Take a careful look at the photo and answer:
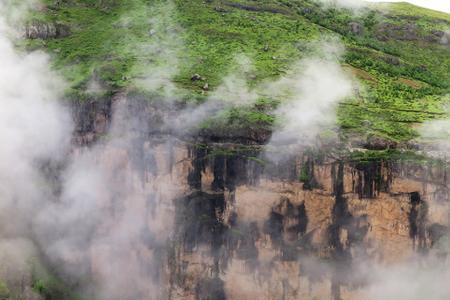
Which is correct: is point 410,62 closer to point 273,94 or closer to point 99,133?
point 273,94

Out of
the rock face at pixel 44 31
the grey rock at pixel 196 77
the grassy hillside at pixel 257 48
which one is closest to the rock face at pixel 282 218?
the grassy hillside at pixel 257 48

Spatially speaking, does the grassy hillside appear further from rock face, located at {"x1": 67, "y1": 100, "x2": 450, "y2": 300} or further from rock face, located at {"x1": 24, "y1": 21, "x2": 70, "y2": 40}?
rock face, located at {"x1": 67, "y1": 100, "x2": 450, "y2": 300}

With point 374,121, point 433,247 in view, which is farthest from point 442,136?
point 433,247

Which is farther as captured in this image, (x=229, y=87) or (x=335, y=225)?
(x=229, y=87)

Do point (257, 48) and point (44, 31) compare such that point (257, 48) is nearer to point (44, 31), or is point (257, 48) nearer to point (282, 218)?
point (282, 218)

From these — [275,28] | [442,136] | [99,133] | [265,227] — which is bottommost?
[265,227]

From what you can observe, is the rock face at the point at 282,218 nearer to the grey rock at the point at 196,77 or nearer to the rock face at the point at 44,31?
the grey rock at the point at 196,77
